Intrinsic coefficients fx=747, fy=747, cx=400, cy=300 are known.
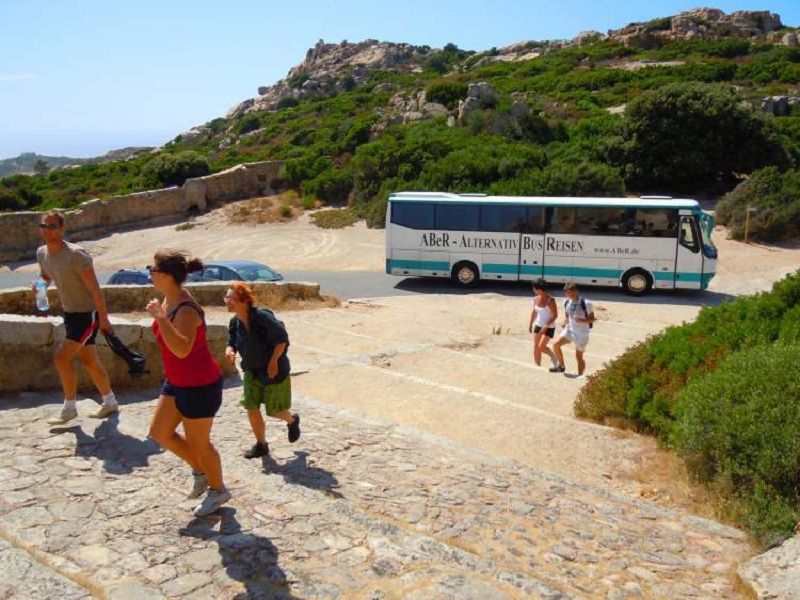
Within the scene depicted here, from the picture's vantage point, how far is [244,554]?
4.29 meters

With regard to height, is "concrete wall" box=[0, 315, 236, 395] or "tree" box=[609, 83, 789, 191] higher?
"tree" box=[609, 83, 789, 191]

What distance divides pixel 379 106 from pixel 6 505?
57.4 metres

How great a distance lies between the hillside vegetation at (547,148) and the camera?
32281 mm

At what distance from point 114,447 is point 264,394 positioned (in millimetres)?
1255

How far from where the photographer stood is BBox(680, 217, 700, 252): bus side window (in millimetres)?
19234

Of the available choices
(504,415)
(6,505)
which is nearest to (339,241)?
(504,415)

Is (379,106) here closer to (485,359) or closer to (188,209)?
(188,209)

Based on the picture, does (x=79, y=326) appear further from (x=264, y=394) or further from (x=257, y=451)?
(x=257, y=451)

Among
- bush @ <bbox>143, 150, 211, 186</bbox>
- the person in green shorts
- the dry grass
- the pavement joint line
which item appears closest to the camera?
the person in green shorts

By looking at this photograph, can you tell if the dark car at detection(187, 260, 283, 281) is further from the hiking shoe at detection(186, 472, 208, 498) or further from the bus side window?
the hiking shoe at detection(186, 472, 208, 498)

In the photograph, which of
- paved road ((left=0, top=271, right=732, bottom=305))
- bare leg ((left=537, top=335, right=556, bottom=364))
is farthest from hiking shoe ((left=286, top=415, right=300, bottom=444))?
paved road ((left=0, top=271, right=732, bottom=305))

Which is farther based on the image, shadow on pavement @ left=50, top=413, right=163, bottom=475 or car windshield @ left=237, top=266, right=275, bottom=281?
car windshield @ left=237, top=266, right=275, bottom=281

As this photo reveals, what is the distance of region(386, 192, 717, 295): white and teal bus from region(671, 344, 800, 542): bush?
44.3ft

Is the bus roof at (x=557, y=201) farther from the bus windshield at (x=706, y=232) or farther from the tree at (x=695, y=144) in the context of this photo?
the tree at (x=695, y=144)
